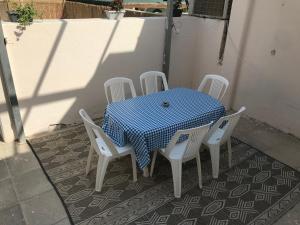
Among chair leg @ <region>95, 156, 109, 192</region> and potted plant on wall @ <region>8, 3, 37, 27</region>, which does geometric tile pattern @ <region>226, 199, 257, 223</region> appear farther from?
potted plant on wall @ <region>8, 3, 37, 27</region>

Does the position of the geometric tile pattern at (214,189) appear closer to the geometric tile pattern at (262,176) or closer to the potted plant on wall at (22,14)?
the geometric tile pattern at (262,176)

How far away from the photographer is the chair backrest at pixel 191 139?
2354 mm

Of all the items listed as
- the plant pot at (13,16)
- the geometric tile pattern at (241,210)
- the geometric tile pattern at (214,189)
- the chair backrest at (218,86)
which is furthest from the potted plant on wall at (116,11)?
the geometric tile pattern at (241,210)

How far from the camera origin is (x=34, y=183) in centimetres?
285

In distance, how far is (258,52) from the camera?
165 inches

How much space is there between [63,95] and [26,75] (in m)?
0.57

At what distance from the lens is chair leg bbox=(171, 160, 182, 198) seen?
8.52 feet

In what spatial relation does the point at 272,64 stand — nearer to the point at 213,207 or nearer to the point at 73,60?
the point at 213,207

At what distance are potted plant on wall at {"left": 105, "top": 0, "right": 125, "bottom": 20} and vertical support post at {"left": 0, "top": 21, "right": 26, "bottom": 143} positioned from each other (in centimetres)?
145

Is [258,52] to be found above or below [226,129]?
above

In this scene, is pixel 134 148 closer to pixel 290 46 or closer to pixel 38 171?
pixel 38 171

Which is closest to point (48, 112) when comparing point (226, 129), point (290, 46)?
point (226, 129)

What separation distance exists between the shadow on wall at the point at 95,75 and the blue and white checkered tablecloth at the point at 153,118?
108cm

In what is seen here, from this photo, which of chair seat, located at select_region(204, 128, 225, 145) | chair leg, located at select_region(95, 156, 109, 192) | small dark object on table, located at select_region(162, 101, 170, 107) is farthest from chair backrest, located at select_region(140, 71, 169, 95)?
chair leg, located at select_region(95, 156, 109, 192)
